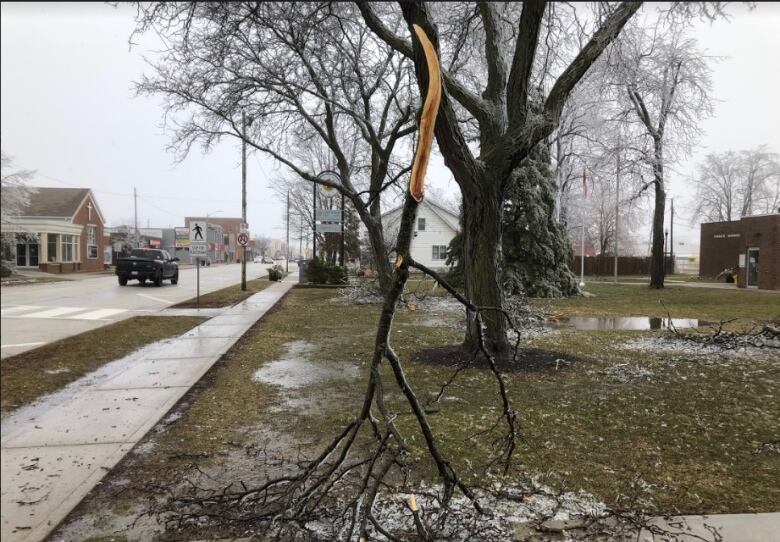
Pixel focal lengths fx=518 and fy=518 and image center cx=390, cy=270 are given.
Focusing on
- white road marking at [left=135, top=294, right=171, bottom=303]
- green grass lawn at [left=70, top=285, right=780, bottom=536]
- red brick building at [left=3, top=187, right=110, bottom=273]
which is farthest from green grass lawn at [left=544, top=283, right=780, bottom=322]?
red brick building at [left=3, top=187, right=110, bottom=273]

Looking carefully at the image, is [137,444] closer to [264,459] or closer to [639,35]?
[264,459]

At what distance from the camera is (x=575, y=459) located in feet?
12.8

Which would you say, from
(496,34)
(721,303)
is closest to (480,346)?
(496,34)

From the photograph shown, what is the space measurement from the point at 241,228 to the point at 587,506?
20.3 m

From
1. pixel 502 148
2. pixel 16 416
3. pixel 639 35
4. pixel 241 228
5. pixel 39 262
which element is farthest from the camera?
pixel 241 228

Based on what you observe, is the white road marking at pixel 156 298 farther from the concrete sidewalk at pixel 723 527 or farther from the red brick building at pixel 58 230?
the concrete sidewalk at pixel 723 527

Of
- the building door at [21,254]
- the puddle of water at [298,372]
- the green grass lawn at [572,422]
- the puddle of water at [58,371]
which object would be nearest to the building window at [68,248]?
the building door at [21,254]

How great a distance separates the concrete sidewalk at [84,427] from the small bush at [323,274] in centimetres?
1524

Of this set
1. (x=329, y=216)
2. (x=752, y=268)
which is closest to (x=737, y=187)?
(x=752, y=268)

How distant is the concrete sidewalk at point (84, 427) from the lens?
1.09m

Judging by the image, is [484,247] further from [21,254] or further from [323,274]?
[323,274]

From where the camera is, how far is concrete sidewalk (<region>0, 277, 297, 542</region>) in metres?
1.09

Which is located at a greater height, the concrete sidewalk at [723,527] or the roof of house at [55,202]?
the roof of house at [55,202]

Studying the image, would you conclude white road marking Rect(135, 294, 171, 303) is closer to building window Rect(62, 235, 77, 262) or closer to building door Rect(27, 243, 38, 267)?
building window Rect(62, 235, 77, 262)
